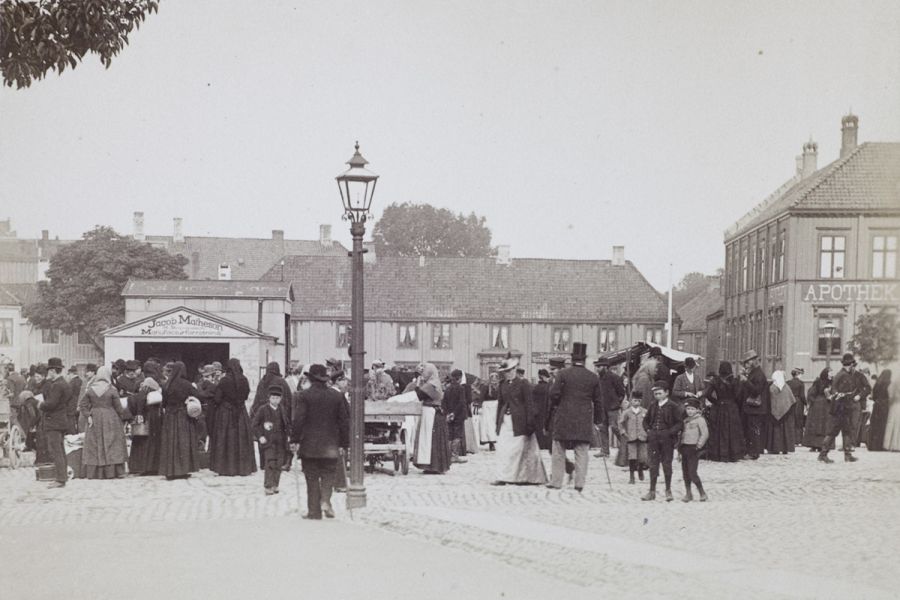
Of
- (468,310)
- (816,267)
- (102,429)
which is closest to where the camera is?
Result: (102,429)

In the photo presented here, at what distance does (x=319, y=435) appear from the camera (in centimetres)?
1252

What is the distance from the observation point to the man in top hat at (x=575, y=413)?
51.6 ft

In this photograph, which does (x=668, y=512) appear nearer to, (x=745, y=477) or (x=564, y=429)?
(x=564, y=429)

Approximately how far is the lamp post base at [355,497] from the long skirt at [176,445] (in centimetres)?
485

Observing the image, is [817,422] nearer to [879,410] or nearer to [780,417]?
[879,410]

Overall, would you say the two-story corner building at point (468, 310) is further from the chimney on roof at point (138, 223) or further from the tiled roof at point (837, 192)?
the chimney on roof at point (138, 223)

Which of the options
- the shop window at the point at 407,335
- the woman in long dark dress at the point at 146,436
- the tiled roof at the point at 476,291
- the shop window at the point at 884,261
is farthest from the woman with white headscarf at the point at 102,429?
the shop window at the point at 407,335

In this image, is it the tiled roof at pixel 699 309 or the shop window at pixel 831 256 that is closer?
the shop window at pixel 831 256

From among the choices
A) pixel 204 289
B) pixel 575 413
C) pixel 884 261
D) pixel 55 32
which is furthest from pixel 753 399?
pixel 204 289

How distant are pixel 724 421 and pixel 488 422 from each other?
A: 5887 millimetres

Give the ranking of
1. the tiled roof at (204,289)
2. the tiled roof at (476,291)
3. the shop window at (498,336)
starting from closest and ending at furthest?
1. the tiled roof at (204,289)
2. the tiled roof at (476,291)
3. the shop window at (498,336)

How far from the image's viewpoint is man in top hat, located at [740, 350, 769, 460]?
21.0 metres

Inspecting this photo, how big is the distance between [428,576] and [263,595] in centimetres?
135

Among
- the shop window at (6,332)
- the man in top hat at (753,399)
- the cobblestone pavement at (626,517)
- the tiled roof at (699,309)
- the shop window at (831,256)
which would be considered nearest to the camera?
the cobblestone pavement at (626,517)
